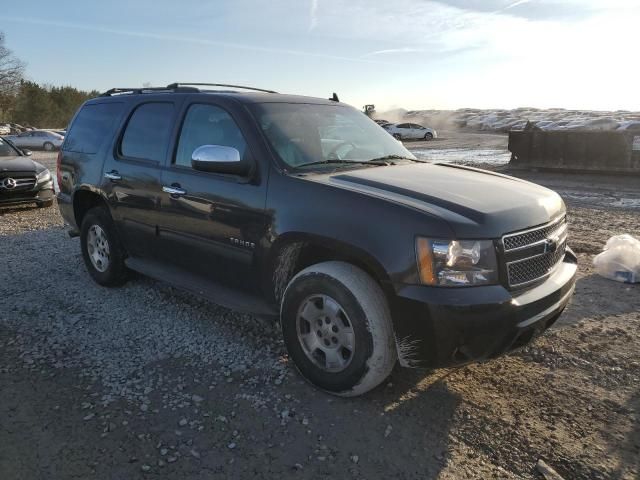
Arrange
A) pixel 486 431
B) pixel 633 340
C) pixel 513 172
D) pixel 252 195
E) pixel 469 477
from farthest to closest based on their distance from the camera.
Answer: pixel 513 172 → pixel 633 340 → pixel 252 195 → pixel 486 431 → pixel 469 477

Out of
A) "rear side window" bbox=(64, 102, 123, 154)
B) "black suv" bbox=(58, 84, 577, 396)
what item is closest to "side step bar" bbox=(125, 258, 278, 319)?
"black suv" bbox=(58, 84, 577, 396)

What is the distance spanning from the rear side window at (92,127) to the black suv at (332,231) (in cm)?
19

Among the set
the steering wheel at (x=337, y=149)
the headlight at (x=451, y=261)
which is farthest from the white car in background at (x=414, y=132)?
the headlight at (x=451, y=261)

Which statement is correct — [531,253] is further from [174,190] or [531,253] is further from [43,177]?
[43,177]

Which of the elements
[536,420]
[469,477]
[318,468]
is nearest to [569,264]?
[536,420]

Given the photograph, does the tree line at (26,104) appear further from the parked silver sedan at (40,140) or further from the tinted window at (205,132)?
the tinted window at (205,132)

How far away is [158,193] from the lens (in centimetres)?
423

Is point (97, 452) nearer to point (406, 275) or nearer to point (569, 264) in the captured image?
point (406, 275)

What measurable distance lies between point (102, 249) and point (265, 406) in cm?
293

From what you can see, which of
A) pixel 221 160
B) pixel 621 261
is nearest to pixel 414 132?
pixel 621 261

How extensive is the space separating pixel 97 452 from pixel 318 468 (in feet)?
3.82

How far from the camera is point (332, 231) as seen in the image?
9.99 ft

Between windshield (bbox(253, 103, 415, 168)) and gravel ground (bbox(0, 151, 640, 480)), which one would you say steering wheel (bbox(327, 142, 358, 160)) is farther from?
gravel ground (bbox(0, 151, 640, 480))

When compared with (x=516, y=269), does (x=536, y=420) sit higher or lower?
lower
